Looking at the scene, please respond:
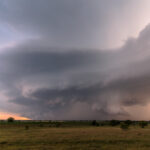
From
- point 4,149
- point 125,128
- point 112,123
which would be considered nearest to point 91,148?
point 4,149

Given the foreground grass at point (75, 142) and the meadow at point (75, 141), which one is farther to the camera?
the meadow at point (75, 141)

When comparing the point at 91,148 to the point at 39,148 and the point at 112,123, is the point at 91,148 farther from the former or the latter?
the point at 112,123

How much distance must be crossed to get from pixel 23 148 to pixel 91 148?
1293 centimetres

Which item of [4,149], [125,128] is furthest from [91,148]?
[125,128]

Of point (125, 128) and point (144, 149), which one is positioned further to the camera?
point (125, 128)

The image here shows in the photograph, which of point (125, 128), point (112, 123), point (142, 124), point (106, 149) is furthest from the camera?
point (112, 123)

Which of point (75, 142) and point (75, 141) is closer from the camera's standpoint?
point (75, 142)

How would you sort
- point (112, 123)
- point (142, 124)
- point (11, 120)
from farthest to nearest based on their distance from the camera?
point (11, 120) < point (112, 123) < point (142, 124)

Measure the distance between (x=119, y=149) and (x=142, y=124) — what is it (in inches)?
3124

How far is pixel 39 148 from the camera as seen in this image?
3098 centimetres

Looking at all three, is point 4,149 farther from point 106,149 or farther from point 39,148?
point 106,149

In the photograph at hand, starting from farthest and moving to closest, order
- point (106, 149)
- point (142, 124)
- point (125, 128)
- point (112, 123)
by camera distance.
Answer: point (112, 123), point (142, 124), point (125, 128), point (106, 149)

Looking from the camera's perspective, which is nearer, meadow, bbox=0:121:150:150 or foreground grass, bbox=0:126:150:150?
foreground grass, bbox=0:126:150:150

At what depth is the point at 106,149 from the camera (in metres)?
30.8
